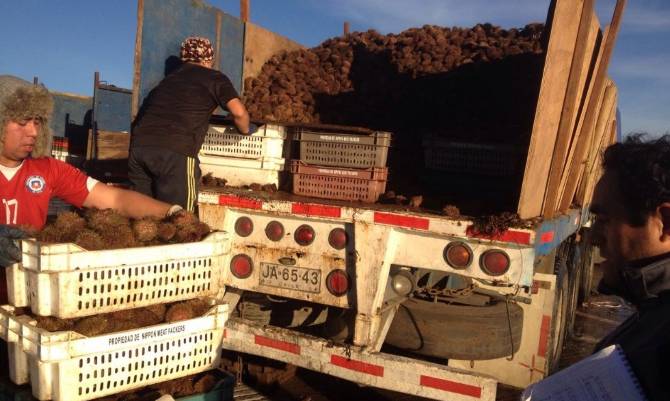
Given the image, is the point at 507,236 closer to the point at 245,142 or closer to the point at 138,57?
the point at 245,142

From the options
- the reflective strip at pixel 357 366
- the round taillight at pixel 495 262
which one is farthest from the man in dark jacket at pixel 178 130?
the round taillight at pixel 495 262

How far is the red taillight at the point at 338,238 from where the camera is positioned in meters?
3.35

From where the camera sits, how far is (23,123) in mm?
2830

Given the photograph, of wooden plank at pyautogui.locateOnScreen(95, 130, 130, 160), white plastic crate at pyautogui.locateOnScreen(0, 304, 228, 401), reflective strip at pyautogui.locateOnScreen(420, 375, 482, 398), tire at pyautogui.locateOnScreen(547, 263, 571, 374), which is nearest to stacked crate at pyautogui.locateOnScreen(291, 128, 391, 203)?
reflective strip at pyautogui.locateOnScreen(420, 375, 482, 398)

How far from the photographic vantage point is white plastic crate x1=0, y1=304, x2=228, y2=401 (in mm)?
2152

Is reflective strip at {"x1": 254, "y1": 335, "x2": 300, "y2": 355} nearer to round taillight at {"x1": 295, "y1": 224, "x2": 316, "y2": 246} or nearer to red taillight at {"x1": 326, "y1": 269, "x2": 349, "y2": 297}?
red taillight at {"x1": 326, "y1": 269, "x2": 349, "y2": 297}

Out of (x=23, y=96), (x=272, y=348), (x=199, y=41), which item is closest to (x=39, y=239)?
(x=23, y=96)

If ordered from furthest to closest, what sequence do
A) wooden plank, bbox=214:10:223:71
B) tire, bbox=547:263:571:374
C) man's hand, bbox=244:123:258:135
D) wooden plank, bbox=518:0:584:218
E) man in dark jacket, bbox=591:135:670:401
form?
wooden plank, bbox=214:10:223:71 → tire, bbox=547:263:571:374 → man's hand, bbox=244:123:258:135 → wooden plank, bbox=518:0:584:218 → man in dark jacket, bbox=591:135:670:401

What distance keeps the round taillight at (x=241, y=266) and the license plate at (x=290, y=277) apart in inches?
3.8

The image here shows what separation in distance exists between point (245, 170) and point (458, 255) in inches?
74.0

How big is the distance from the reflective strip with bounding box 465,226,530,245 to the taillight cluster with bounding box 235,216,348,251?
0.75 m

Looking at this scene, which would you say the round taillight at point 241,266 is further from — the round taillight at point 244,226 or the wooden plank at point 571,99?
the wooden plank at point 571,99

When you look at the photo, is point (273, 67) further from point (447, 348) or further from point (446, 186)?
point (447, 348)

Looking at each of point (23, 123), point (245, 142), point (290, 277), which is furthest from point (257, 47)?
point (23, 123)
